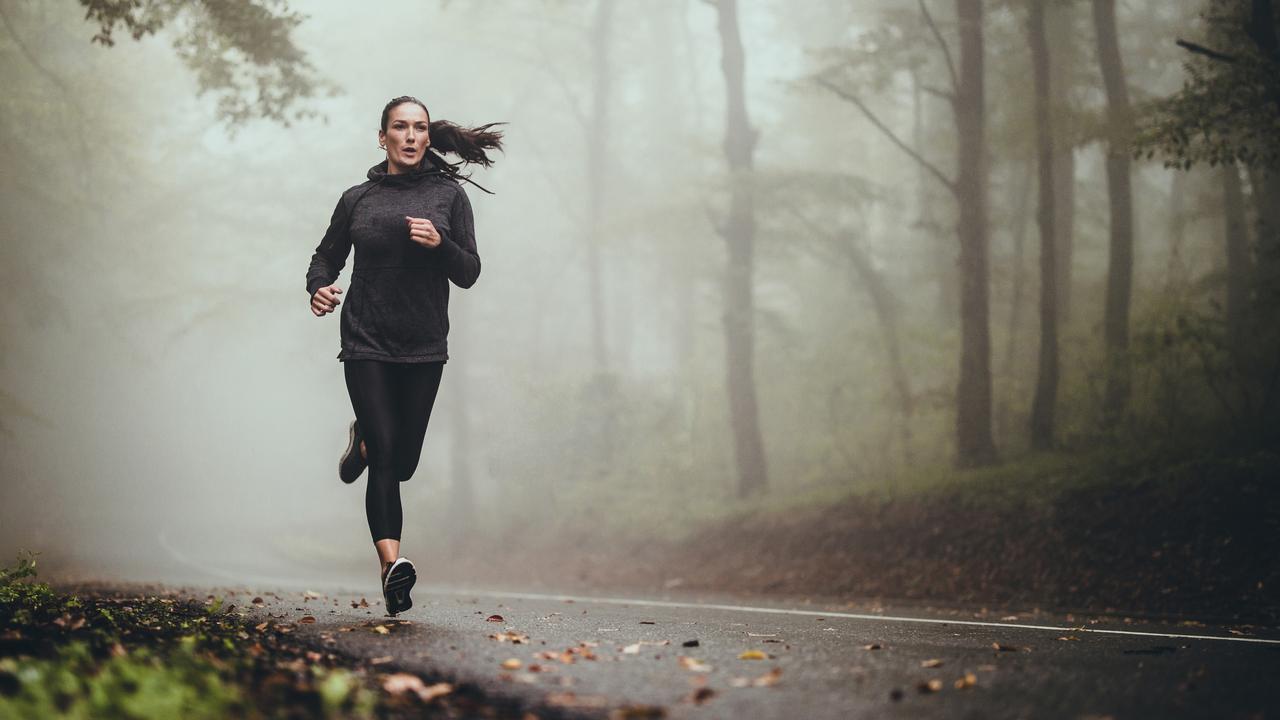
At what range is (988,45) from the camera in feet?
58.8

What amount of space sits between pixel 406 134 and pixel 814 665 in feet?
12.0

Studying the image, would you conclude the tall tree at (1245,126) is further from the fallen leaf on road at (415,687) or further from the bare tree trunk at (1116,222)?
the fallen leaf on road at (415,687)

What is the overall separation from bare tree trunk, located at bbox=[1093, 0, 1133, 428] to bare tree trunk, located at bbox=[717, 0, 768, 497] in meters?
6.18

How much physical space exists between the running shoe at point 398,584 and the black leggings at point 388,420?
17cm

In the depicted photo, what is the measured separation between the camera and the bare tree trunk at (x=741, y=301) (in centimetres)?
1861

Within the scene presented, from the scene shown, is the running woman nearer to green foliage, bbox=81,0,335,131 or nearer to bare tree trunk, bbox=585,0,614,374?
green foliage, bbox=81,0,335,131

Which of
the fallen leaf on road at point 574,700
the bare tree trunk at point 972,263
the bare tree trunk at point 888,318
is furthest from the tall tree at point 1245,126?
the fallen leaf on road at point 574,700

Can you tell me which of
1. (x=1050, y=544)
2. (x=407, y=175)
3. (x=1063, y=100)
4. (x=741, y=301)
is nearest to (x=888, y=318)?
(x=741, y=301)

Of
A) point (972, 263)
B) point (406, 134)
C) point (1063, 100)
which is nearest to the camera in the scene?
point (406, 134)

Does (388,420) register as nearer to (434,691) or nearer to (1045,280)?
(434,691)

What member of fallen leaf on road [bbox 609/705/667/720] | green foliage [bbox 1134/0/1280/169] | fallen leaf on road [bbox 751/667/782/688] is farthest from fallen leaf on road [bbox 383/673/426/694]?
green foliage [bbox 1134/0/1280/169]

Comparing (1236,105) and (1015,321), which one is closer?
(1236,105)

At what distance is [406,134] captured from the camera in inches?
222

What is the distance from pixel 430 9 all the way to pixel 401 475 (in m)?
23.5
